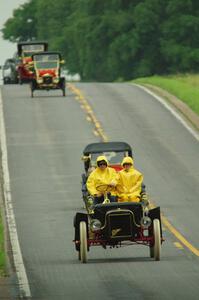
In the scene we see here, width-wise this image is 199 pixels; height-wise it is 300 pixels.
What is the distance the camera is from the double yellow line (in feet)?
82.3

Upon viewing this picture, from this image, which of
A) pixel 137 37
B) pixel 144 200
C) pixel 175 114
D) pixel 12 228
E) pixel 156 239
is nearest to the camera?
pixel 156 239

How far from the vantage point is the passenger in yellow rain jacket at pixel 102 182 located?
23.8m

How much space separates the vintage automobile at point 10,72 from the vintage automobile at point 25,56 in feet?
9.04

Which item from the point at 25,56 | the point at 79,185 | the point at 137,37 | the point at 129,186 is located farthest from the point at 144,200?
the point at 137,37

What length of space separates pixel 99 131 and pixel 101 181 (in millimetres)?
23189

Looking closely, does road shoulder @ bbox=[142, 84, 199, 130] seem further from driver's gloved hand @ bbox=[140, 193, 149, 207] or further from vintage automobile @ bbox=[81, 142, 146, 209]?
driver's gloved hand @ bbox=[140, 193, 149, 207]

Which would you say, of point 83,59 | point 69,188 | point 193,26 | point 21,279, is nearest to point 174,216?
point 69,188

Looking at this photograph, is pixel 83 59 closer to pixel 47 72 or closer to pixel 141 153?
pixel 47 72

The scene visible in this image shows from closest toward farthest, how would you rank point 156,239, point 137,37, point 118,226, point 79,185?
point 156,239, point 118,226, point 79,185, point 137,37

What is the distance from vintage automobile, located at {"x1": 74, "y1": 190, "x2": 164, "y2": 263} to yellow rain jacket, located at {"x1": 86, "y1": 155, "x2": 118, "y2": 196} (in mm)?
1260

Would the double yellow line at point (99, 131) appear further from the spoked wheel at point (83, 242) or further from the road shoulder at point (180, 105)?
the road shoulder at point (180, 105)

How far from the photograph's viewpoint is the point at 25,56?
7269 centimetres

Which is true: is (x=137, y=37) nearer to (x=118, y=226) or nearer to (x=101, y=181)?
(x=101, y=181)

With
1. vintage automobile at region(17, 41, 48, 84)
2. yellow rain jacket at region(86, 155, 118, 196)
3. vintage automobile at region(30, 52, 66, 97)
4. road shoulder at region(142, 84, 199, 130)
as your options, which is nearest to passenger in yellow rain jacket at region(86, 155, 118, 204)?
yellow rain jacket at region(86, 155, 118, 196)
